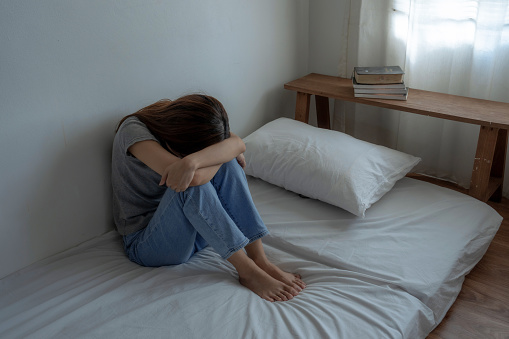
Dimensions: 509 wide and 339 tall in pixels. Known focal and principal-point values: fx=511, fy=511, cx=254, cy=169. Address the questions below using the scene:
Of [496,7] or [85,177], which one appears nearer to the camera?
[85,177]

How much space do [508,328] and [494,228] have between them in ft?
1.35

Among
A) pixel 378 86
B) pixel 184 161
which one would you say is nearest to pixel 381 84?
pixel 378 86

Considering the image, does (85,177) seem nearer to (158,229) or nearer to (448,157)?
(158,229)

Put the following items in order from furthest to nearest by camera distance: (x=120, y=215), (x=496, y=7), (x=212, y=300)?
(x=496, y=7) → (x=120, y=215) → (x=212, y=300)

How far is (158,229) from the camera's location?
4.92 ft

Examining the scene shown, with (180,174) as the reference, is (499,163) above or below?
below

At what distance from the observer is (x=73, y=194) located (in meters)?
1.66

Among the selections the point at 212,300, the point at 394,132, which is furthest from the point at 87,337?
the point at 394,132

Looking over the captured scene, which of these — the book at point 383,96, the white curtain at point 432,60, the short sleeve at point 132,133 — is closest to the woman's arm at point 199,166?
the short sleeve at point 132,133

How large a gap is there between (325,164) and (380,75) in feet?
1.70

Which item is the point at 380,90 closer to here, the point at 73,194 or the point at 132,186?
the point at 132,186

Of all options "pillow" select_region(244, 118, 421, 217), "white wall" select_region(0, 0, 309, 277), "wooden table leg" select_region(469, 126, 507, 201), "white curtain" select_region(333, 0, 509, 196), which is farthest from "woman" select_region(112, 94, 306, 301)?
"white curtain" select_region(333, 0, 509, 196)

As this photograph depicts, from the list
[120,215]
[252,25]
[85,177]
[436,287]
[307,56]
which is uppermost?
[252,25]

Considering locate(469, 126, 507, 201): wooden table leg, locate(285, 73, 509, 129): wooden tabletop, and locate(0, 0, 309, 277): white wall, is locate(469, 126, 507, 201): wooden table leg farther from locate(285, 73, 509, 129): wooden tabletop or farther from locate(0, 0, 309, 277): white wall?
locate(0, 0, 309, 277): white wall
